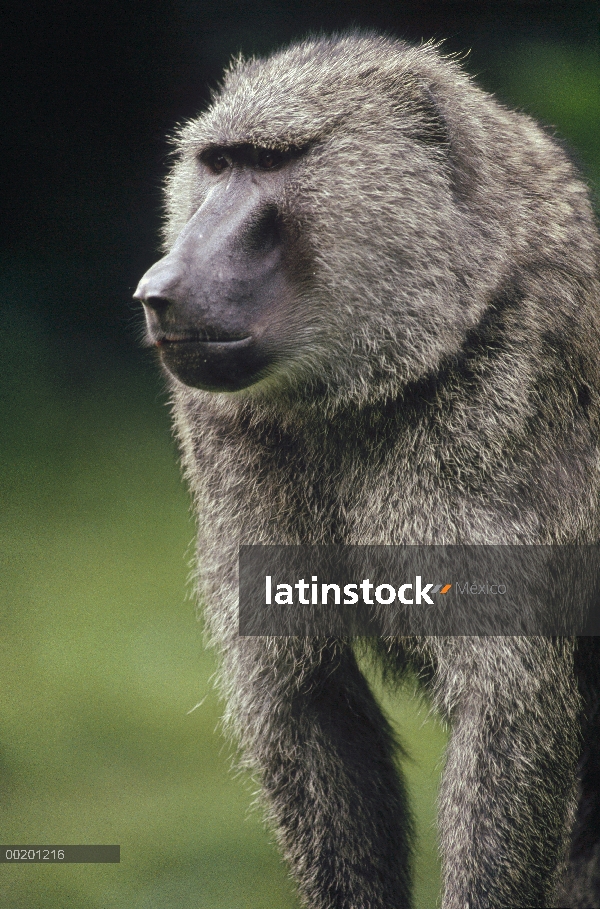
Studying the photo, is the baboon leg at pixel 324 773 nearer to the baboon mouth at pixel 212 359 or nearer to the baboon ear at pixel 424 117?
the baboon mouth at pixel 212 359

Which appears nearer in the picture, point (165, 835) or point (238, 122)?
point (238, 122)

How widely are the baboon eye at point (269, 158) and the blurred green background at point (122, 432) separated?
3.10 feet

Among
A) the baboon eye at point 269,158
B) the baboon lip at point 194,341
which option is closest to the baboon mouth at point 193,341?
the baboon lip at point 194,341

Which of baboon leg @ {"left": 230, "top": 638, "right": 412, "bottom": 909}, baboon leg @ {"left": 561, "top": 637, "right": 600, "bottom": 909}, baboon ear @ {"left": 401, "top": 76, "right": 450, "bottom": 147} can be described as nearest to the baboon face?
baboon ear @ {"left": 401, "top": 76, "right": 450, "bottom": 147}

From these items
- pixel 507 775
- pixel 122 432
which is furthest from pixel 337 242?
pixel 122 432

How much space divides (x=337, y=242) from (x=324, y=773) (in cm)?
135

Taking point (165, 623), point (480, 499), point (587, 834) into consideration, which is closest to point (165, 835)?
point (165, 623)

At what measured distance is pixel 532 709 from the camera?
2.16 m

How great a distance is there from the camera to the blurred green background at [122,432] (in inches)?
136

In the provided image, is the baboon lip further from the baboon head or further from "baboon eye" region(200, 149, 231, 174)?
"baboon eye" region(200, 149, 231, 174)

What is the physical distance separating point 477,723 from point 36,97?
3276mm

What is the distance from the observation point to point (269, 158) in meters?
2.19

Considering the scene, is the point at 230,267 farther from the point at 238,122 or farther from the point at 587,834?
the point at 587,834

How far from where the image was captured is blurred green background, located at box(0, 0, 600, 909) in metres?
3.45
